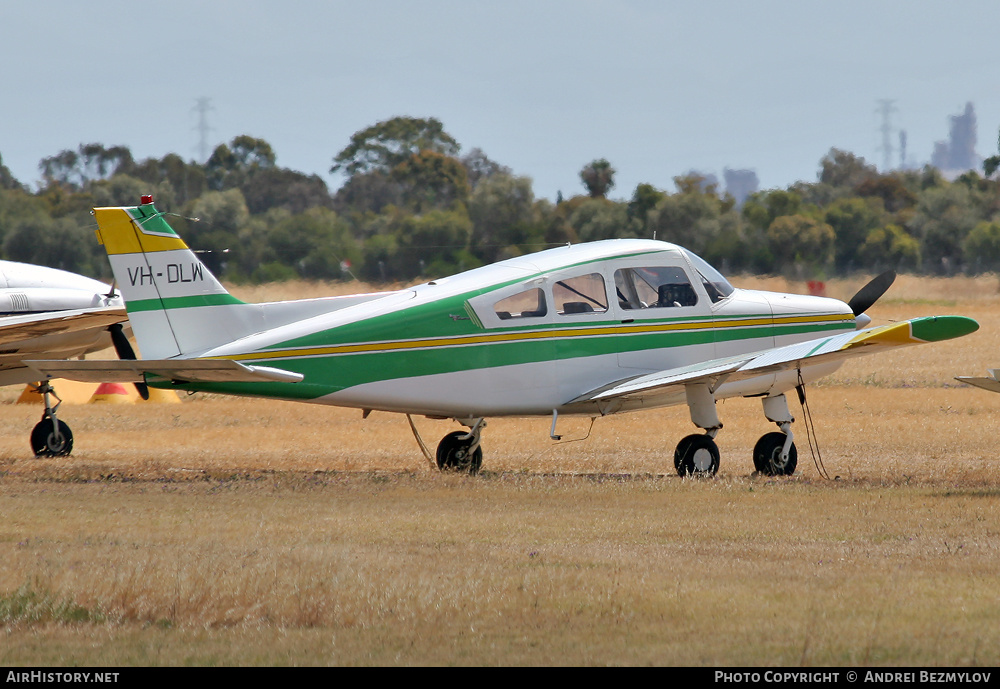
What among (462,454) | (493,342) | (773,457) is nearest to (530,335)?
(493,342)

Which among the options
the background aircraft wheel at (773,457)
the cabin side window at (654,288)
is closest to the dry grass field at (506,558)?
the background aircraft wheel at (773,457)

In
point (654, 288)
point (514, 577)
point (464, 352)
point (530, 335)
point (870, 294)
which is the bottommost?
point (514, 577)

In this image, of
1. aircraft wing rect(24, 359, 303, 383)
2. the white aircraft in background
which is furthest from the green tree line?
aircraft wing rect(24, 359, 303, 383)

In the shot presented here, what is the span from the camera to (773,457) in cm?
1364

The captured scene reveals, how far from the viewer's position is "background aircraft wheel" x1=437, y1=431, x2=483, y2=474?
1432 cm

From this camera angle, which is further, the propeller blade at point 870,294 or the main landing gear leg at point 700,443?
the propeller blade at point 870,294

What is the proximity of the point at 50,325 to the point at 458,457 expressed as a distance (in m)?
5.71

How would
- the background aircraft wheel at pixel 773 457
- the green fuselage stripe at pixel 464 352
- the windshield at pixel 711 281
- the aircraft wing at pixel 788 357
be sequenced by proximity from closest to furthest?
1. the aircraft wing at pixel 788 357
2. the green fuselage stripe at pixel 464 352
3. the background aircraft wheel at pixel 773 457
4. the windshield at pixel 711 281

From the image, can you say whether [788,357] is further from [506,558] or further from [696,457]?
[506,558]

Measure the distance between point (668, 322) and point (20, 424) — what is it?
12.6 metres

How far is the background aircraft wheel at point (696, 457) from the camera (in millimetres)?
13312

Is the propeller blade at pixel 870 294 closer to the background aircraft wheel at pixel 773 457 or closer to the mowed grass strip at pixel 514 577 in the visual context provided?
the background aircraft wheel at pixel 773 457

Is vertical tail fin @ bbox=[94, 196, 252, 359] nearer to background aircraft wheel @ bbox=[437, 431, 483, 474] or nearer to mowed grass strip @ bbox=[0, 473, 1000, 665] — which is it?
mowed grass strip @ bbox=[0, 473, 1000, 665]

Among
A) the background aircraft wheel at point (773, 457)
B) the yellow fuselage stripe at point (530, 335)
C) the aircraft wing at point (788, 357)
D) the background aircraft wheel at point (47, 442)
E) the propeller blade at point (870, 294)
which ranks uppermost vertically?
the propeller blade at point (870, 294)
